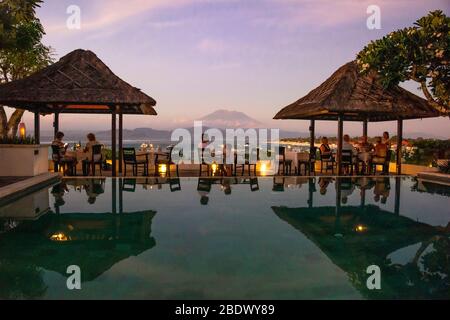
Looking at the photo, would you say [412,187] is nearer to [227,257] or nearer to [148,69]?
[227,257]

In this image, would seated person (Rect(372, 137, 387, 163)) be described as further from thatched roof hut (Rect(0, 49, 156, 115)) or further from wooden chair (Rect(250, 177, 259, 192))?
thatched roof hut (Rect(0, 49, 156, 115))

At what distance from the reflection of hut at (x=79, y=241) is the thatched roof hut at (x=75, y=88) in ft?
17.2

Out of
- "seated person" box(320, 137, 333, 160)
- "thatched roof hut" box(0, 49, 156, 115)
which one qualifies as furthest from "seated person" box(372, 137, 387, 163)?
"thatched roof hut" box(0, 49, 156, 115)

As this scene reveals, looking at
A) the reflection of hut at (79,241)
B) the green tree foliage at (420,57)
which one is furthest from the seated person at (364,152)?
the reflection of hut at (79,241)

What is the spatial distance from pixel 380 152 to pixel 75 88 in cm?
1077

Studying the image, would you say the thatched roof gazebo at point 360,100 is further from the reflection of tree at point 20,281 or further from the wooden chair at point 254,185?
the reflection of tree at point 20,281

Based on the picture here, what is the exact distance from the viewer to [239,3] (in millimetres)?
14594

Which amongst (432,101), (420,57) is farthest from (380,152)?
(420,57)

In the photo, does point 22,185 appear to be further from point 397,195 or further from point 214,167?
point 397,195

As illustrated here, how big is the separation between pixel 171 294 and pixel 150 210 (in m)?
4.02

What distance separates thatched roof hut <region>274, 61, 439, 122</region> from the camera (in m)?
11.7

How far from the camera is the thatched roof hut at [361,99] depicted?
11.7 m

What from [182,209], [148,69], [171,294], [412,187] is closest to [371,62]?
[412,187]

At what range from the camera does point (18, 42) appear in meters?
12.4
